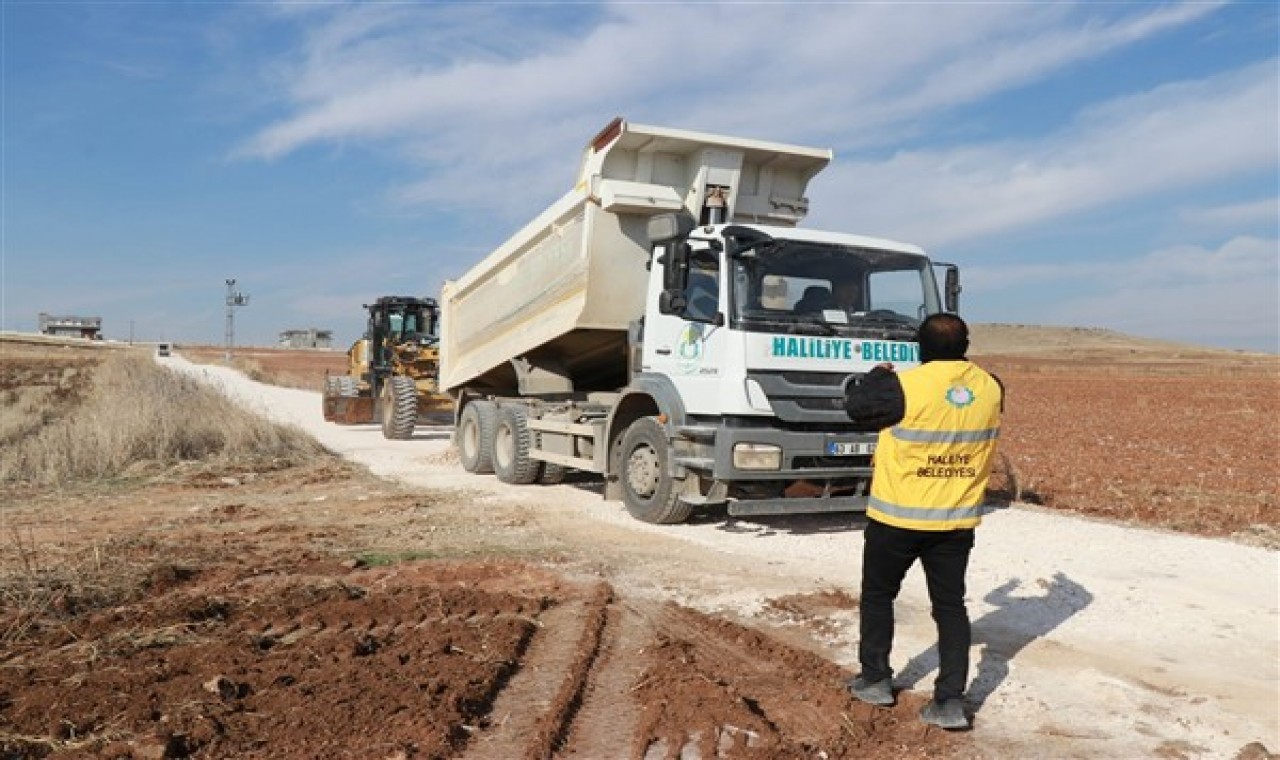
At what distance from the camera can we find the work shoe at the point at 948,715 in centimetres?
390

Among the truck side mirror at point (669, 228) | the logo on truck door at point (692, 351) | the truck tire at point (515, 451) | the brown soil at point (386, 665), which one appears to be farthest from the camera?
the truck tire at point (515, 451)

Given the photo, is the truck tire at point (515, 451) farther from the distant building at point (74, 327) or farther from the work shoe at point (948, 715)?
the distant building at point (74, 327)

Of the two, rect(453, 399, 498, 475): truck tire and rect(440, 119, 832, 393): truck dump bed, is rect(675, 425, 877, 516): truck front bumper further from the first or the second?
rect(453, 399, 498, 475): truck tire

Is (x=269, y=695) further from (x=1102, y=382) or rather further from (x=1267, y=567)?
(x=1102, y=382)

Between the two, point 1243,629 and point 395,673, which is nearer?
point 395,673

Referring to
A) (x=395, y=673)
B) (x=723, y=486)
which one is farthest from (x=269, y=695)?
(x=723, y=486)

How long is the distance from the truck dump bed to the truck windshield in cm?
139

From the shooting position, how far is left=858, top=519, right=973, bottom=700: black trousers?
13.0 feet

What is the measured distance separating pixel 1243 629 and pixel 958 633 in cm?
272

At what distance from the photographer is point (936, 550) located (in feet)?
13.1

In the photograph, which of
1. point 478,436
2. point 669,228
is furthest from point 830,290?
point 478,436

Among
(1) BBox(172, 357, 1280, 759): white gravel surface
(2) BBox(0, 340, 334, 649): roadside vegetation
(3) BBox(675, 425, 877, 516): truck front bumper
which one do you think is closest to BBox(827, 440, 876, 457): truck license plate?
(3) BBox(675, 425, 877, 516): truck front bumper

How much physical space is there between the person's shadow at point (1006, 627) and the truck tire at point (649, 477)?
9.47ft

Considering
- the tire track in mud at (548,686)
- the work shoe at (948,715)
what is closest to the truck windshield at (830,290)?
the tire track in mud at (548,686)
